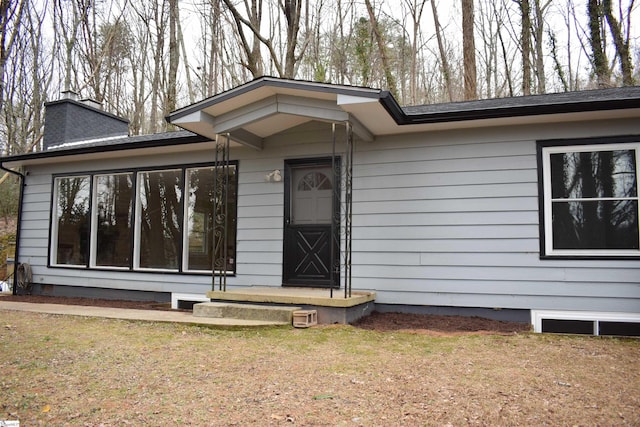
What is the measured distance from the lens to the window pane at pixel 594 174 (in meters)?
5.21

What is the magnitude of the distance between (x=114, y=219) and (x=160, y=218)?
3.44 ft

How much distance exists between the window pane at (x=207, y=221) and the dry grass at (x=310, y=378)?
2.20 meters

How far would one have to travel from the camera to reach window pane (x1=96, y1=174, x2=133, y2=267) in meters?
7.84

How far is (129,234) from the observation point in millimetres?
7766

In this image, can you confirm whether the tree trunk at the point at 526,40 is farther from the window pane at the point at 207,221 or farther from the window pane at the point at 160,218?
the window pane at the point at 160,218

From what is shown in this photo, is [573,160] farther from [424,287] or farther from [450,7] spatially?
[450,7]

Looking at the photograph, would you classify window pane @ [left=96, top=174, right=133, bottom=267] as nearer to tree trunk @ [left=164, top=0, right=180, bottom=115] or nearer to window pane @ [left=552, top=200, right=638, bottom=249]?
window pane @ [left=552, top=200, right=638, bottom=249]

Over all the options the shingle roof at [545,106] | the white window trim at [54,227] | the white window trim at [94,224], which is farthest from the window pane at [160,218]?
the shingle roof at [545,106]

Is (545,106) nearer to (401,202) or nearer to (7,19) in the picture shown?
(401,202)

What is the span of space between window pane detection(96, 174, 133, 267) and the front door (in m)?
3.06

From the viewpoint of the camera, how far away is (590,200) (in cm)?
529

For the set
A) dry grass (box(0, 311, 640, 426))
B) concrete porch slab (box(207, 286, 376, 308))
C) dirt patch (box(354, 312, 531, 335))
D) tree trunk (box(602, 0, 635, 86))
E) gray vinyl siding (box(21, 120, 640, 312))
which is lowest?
dry grass (box(0, 311, 640, 426))

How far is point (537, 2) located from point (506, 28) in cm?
147

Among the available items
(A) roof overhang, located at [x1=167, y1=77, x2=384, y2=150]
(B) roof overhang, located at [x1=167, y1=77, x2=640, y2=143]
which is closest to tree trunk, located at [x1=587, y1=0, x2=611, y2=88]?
(B) roof overhang, located at [x1=167, y1=77, x2=640, y2=143]
